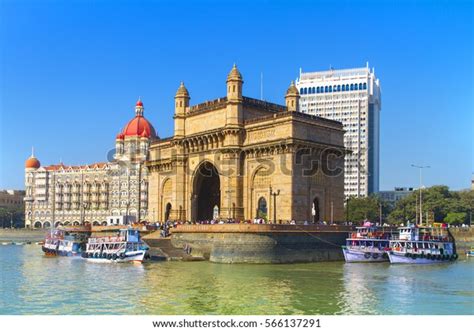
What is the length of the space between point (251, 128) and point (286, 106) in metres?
7.40

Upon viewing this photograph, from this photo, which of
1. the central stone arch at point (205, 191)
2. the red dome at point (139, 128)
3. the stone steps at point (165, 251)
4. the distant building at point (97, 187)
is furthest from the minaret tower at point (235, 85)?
the red dome at point (139, 128)

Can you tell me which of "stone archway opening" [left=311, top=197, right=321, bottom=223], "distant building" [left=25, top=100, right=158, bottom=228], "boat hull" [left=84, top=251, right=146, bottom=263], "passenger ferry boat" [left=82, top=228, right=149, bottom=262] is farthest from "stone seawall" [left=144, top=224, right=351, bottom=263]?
"distant building" [left=25, top=100, right=158, bottom=228]

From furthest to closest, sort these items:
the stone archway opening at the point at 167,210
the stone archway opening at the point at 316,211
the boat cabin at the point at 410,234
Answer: the stone archway opening at the point at 167,210 < the stone archway opening at the point at 316,211 < the boat cabin at the point at 410,234

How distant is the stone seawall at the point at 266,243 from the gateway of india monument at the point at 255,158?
12.5 ft

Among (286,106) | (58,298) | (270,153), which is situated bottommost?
(58,298)

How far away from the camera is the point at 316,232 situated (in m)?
54.6

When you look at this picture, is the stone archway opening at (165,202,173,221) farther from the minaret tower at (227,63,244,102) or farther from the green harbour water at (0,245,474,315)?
the green harbour water at (0,245,474,315)

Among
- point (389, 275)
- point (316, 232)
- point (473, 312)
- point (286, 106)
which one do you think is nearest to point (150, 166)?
point (286, 106)

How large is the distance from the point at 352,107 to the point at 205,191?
291ft

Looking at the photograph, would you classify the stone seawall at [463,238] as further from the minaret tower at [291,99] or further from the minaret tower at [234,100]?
the minaret tower at [234,100]

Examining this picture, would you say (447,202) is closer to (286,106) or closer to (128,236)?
(286,106)

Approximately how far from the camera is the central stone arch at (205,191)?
69.1 metres

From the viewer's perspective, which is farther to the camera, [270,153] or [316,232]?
[270,153]

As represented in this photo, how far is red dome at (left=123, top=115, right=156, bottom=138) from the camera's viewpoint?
13075 cm
